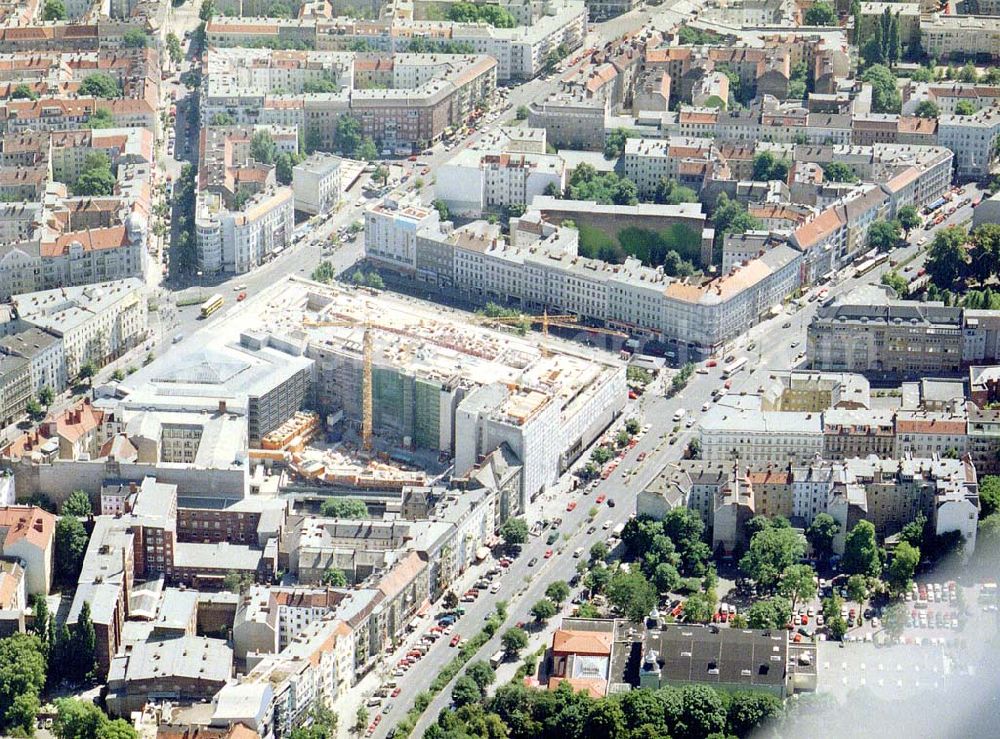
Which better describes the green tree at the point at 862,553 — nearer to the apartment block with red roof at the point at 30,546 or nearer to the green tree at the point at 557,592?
the green tree at the point at 557,592

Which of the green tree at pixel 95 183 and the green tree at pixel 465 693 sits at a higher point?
the green tree at pixel 95 183

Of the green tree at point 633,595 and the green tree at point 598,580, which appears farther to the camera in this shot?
the green tree at point 598,580

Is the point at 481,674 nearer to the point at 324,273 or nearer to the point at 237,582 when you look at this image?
the point at 237,582

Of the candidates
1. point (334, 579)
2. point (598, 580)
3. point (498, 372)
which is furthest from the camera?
point (498, 372)

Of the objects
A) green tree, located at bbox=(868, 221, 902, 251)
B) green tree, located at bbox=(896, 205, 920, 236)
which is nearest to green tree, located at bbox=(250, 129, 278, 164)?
green tree, located at bbox=(868, 221, 902, 251)

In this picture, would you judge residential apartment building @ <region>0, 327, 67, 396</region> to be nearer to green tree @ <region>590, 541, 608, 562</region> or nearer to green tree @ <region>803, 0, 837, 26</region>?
green tree @ <region>590, 541, 608, 562</region>

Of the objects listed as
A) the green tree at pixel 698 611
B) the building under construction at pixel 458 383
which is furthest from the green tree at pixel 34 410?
the green tree at pixel 698 611

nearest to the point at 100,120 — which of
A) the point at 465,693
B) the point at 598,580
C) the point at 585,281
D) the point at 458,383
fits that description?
the point at 585,281
